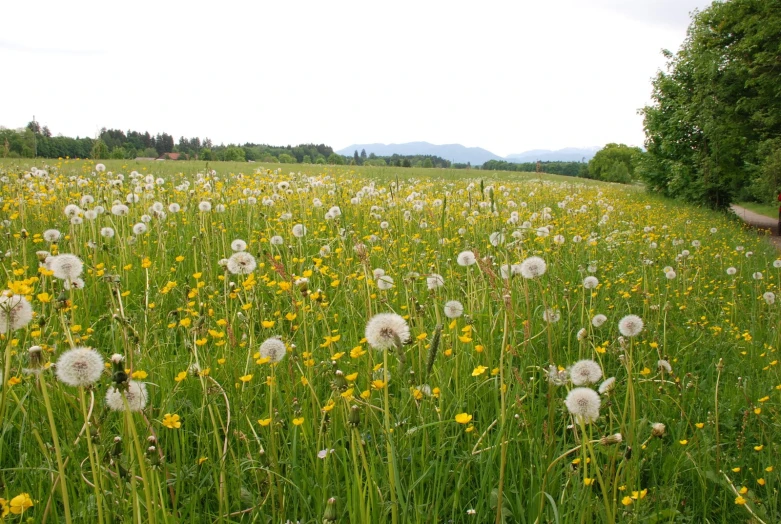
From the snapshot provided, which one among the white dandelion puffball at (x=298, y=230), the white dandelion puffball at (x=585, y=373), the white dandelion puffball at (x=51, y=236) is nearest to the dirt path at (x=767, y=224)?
the white dandelion puffball at (x=298, y=230)

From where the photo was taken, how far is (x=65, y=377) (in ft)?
3.99

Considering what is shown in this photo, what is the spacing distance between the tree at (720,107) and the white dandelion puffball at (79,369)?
17.2 metres

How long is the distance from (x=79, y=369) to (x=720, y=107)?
21.9m

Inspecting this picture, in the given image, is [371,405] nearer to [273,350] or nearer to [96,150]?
[273,350]

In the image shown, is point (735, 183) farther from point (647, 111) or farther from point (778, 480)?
point (778, 480)

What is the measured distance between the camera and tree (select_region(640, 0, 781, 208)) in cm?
1595

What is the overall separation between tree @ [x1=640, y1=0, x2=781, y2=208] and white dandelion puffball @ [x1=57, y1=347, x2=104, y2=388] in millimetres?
17172

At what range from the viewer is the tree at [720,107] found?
15.9 metres

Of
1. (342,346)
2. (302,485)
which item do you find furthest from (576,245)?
(302,485)

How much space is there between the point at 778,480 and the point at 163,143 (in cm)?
6492

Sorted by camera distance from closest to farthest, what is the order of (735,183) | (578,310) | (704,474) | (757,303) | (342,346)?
(704,474) < (342,346) < (578,310) < (757,303) < (735,183)

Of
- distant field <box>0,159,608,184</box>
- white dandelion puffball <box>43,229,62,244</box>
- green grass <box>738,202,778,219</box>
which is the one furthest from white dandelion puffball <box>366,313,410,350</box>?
green grass <box>738,202,778,219</box>

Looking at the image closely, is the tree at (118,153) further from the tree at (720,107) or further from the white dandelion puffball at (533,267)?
the tree at (720,107)

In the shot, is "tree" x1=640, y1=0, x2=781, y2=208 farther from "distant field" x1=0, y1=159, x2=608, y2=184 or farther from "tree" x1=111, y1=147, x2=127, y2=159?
"tree" x1=111, y1=147, x2=127, y2=159
